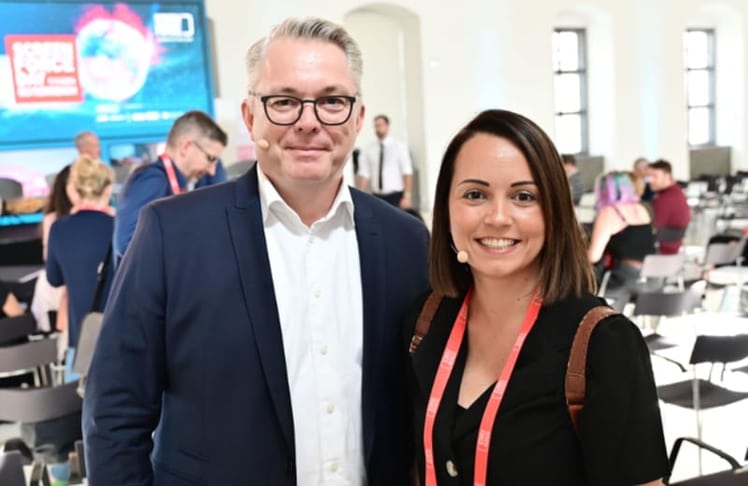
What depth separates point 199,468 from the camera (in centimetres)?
149

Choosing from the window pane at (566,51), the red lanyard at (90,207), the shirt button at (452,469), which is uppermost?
the window pane at (566,51)

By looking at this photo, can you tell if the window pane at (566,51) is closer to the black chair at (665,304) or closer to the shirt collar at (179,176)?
the black chair at (665,304)

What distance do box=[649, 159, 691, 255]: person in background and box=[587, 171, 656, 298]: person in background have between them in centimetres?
148

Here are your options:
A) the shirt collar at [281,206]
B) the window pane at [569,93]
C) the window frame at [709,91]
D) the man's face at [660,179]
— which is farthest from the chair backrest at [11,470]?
the window frame at [709,91]

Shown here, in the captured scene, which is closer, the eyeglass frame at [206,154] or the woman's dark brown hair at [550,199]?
the woman's dark brown hair at [550,199]

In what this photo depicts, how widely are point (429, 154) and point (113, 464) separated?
11.5 meters

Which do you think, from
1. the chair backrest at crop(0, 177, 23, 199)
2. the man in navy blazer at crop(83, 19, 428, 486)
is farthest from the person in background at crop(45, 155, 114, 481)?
the chair backrest at crop(0, 177, 23, 199)

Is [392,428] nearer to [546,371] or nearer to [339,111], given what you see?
[546,371]

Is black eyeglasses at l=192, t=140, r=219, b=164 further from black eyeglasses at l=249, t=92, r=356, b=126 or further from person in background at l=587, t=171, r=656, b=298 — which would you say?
person in background at l=587, t=171, r=656, b=298

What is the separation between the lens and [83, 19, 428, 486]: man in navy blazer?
57.4 inches

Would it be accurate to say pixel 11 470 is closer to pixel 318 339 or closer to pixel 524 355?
pixel 318 339

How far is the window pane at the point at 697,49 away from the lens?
52.8ft

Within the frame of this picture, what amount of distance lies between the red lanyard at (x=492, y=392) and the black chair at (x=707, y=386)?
2000mm

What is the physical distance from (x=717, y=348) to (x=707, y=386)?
0.61 m
